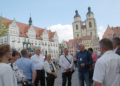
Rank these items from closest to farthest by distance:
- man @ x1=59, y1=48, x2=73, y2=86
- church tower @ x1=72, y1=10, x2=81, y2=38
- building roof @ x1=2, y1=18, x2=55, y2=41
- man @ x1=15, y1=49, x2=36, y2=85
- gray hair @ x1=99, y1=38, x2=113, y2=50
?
gray hair @ x1=99, y1=38, x2=113, y2=50 → man @ x1=15, y1=49, x2=36, y2=85 → man @ x1=59, y1=48, x2=73, y2=86 → building roof @ x1=2, y1=18, x2=55, y2=41 → church tower @ x1=72, y1=10, x2=81, y2=38

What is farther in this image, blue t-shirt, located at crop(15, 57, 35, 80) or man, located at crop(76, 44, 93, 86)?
man, located at crop(76, 44, 93, 86)

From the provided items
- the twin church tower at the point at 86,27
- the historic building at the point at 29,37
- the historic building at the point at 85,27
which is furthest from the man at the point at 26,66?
the twin church tower at the point at 86,27

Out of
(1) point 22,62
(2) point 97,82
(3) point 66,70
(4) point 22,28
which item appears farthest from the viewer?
(4) point 22,28

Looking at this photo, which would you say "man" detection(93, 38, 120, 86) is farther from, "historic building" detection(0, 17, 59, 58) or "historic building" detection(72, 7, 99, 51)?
"historic building" detection(72, 7, 99, 51)

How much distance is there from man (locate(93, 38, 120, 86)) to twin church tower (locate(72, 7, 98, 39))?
315 ft

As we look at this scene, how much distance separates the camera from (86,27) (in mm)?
100062

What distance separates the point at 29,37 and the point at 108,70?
54.3 metres

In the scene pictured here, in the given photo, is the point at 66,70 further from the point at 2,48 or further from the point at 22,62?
the point at 2,48

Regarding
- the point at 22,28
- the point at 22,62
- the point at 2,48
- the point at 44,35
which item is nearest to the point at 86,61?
the point at 22,62

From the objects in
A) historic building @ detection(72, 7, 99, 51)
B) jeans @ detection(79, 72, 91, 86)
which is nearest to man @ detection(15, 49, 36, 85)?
jeans @ detection(79, 72, 91, 86)

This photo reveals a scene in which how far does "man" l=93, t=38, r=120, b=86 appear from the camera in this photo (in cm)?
220

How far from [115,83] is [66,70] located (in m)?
3.99

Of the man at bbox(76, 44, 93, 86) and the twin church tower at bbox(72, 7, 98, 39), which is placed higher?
the twin church tower at bbox(72, 7, 98, 39)

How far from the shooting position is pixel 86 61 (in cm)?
550
